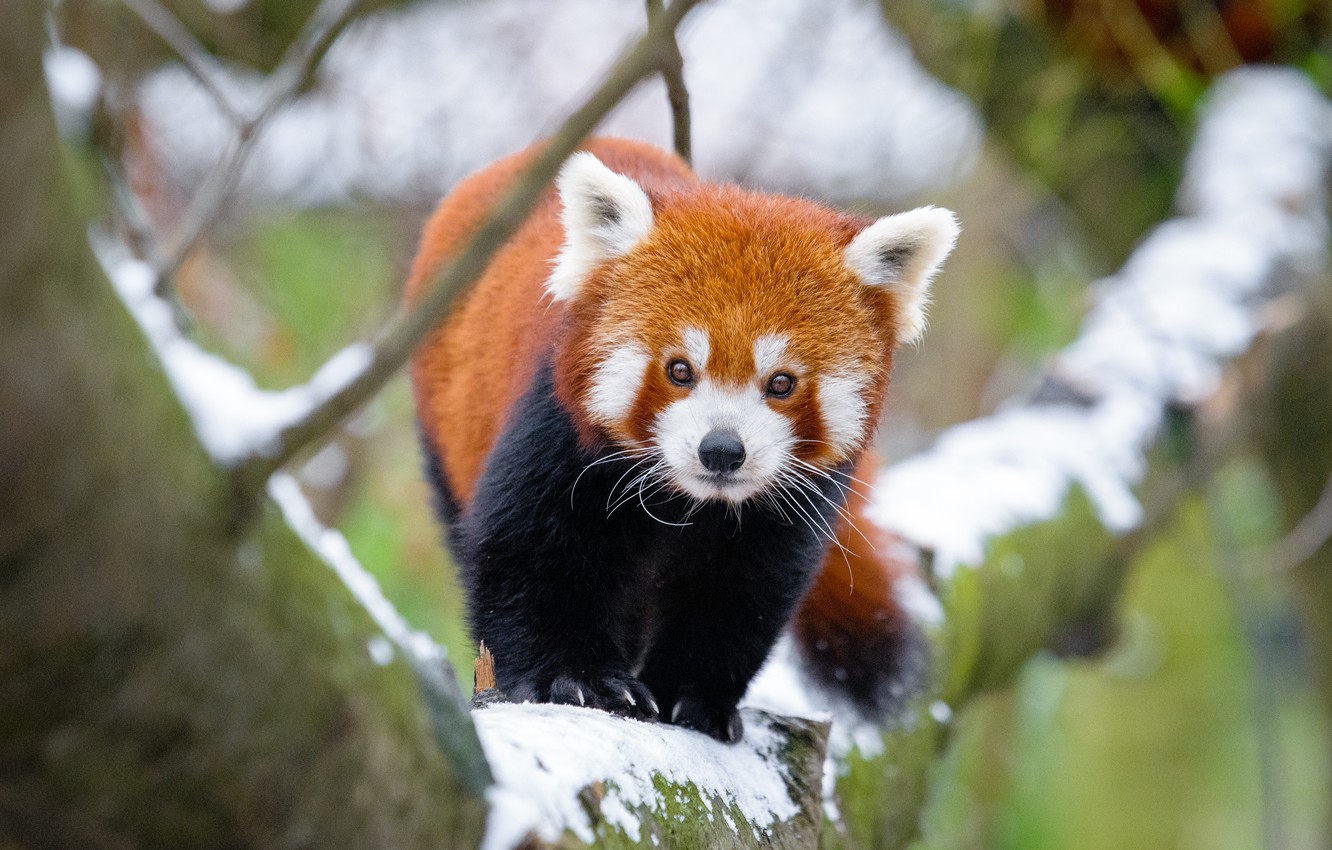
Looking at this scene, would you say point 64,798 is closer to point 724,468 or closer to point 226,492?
point 226,492

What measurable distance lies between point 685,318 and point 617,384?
0.49 feet

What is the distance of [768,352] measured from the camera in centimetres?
191

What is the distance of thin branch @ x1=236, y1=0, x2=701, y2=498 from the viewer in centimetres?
81

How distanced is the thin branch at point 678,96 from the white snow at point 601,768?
0.68m

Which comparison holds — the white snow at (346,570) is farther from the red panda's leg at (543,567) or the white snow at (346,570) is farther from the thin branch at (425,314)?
the red panda's leg at (543,567)

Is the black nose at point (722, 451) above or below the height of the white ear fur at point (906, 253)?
below

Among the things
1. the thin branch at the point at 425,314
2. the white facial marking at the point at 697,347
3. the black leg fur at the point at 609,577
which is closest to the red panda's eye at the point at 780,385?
the white facial marking at the point at 697,347

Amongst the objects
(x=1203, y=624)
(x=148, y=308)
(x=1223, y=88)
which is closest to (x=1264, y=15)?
(x=1223, y=88)

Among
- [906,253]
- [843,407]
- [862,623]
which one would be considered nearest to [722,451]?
[843,407]

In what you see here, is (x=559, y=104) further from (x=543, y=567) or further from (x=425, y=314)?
(x=425, y=314)

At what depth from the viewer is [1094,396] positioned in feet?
11.6

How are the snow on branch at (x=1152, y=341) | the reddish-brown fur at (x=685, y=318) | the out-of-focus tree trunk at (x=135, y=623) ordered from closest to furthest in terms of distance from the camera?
1. the out-of-focus tree trunk at (x=135, y=623)
2. the reddish-brown fur at (x=685, y=318)
3. the snow on branch at (x=1152, y=341)

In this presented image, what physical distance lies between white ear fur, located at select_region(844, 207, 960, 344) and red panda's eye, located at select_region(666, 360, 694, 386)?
1.18ft

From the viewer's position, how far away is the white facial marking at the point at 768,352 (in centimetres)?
191
